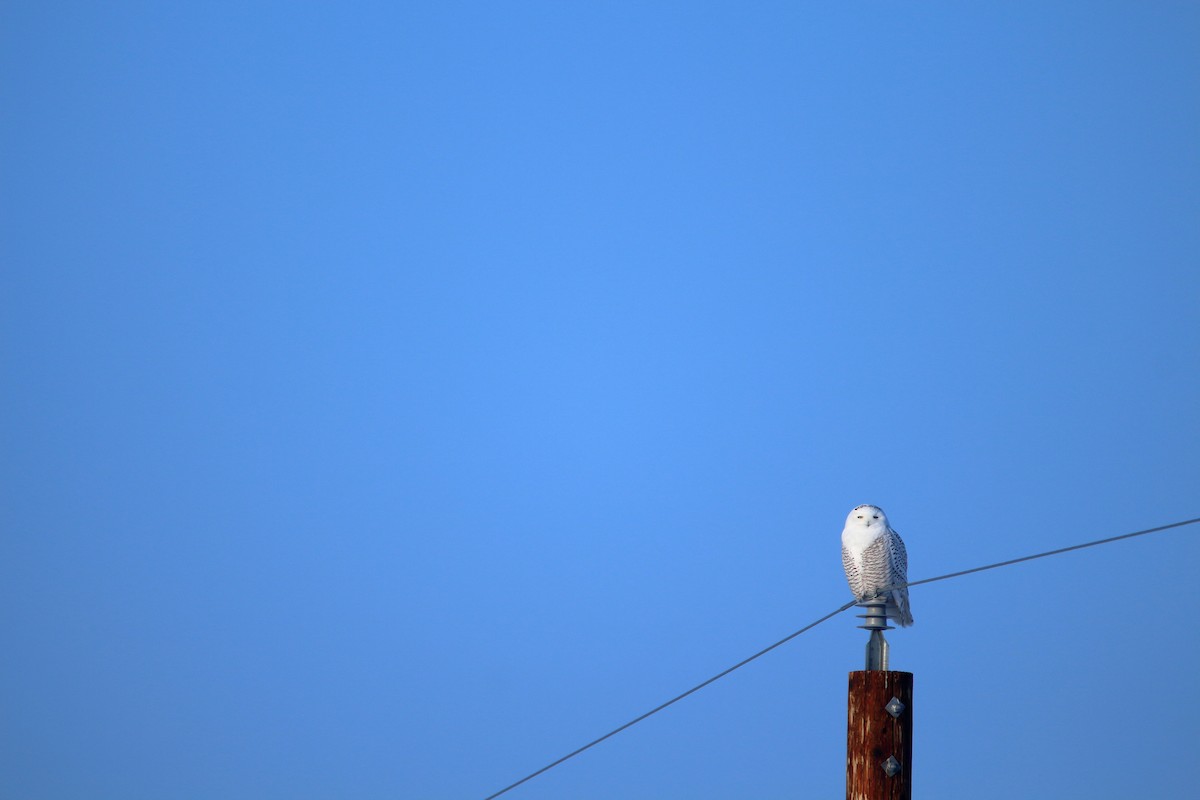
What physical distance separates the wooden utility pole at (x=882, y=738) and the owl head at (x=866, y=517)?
8.21 feet

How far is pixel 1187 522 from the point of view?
A: 586cm

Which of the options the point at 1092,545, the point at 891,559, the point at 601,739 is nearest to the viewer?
the point at 1092,545

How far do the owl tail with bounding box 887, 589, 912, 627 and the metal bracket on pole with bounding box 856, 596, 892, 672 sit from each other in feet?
7.43

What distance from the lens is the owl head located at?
848 cm

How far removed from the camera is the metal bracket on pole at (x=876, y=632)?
617cm

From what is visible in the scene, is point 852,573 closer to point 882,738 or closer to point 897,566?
point 897,566

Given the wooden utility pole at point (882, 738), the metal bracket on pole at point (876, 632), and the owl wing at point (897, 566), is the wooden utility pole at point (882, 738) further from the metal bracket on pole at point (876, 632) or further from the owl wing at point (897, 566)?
the owl wing at point (897, 566)

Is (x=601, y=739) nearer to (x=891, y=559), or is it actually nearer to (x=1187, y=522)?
(x=891, y=559)

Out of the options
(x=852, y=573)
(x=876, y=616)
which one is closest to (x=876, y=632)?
(x=876, y=616)

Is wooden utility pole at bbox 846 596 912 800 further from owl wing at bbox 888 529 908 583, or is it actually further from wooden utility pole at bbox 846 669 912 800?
owl wing at bbox 888 529 908 583

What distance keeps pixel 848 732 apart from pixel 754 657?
0.59 meters

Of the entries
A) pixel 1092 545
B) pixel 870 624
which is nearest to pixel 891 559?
pixel 870 624

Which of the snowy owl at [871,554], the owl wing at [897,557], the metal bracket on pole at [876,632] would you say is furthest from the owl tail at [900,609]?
the metal bracket on pole at [876,632]

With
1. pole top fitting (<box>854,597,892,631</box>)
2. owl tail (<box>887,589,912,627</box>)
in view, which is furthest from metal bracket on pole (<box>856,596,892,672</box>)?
owl tail (<box>887,589,912,627</box>)
